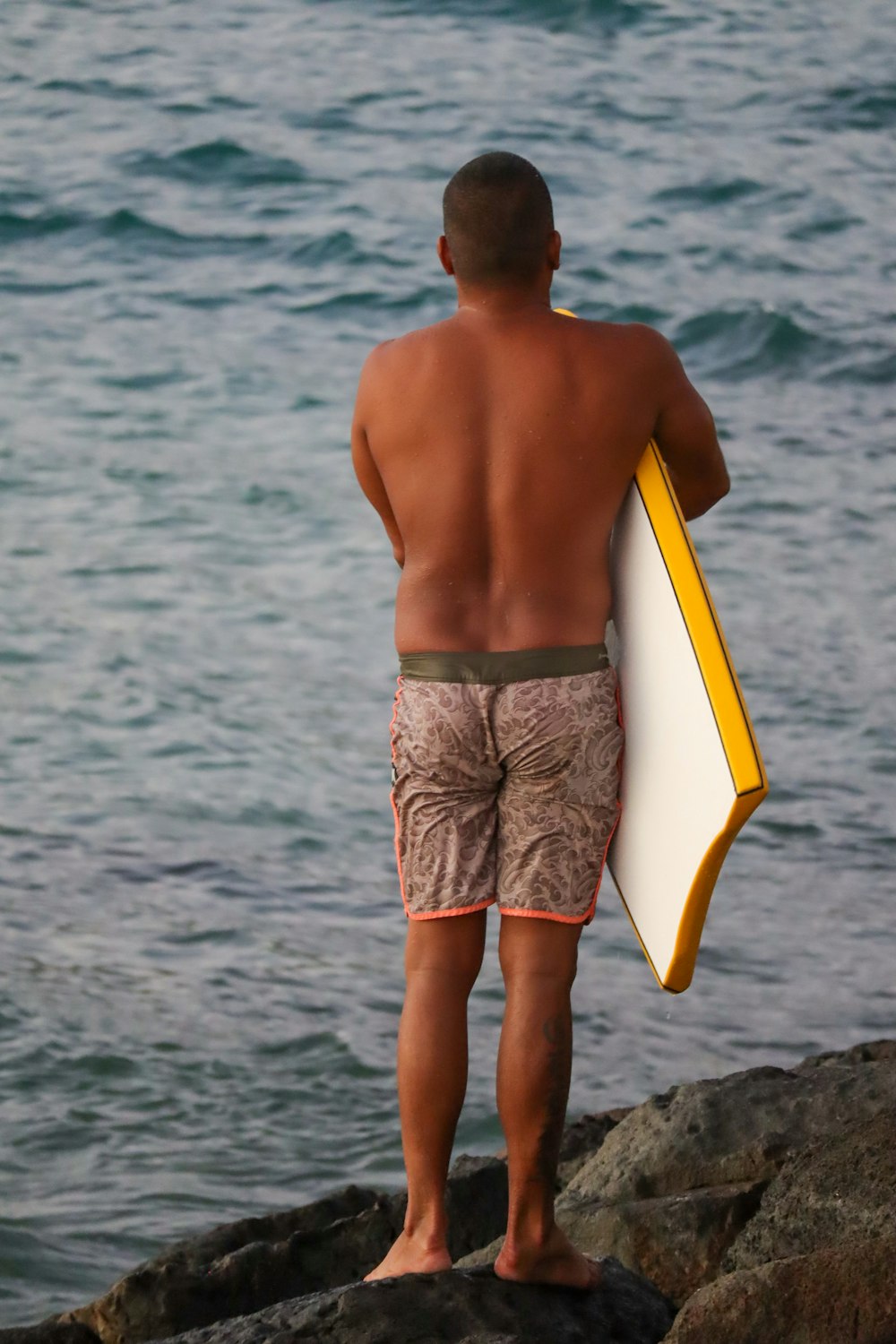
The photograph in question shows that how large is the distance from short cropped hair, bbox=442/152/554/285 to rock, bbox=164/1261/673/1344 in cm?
159

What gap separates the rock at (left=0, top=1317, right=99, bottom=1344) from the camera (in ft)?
11.2

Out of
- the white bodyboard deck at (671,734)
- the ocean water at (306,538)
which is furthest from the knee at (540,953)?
the ocean water at (306,538)

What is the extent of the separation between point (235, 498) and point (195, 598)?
5.54 ft

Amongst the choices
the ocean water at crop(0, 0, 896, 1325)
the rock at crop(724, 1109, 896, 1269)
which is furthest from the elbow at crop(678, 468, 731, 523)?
the ocean water at crop(0, 0, 896, 1325)

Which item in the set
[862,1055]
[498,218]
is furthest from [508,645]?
[862,1055]

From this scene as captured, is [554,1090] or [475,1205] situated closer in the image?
[554,1090]

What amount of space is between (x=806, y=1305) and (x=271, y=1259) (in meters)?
1.33

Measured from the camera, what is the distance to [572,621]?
2963 mm

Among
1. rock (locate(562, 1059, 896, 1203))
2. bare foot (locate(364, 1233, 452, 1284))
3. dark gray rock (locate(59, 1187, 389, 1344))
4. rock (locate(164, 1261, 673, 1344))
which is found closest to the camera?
rock (locate(164, 1261, 673, 1344))

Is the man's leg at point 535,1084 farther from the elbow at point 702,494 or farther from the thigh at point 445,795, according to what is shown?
the elbow at point 702,494

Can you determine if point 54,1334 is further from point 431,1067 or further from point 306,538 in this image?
point 306,538

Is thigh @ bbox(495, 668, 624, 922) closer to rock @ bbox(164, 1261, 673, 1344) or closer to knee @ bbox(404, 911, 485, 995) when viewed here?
knee @ bbox(404, 911, 485, 995)

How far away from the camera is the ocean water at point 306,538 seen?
19.2 feet

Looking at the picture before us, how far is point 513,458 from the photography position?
2900 millimetres
